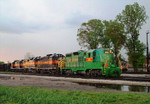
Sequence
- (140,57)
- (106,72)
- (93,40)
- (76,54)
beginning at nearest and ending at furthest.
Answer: (106,72) → (76,54) → (140,57) → (93,40)

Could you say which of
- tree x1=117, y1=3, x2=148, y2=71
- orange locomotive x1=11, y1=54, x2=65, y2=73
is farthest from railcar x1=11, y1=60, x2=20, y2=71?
tree x1=117, y1=3, x2=148, y2=71

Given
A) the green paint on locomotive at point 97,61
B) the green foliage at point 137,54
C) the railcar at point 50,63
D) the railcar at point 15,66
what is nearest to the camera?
the green paint on locomotive at point 97,61

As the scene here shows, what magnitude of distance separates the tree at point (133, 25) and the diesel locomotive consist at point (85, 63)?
17.1m

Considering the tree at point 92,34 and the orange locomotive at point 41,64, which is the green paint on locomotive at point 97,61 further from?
the tree at point 92,34

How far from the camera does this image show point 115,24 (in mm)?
49281

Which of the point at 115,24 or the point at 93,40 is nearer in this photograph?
the point at 115,24

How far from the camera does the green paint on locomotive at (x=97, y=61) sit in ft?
72.4

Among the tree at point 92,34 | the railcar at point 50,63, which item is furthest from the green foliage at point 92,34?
the railcar at point 50,63

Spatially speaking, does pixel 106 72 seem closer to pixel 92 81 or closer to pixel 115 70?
pixel 115 70

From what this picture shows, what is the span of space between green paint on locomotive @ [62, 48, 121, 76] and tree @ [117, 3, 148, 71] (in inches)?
787

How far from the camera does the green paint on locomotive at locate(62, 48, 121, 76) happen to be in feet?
72.4

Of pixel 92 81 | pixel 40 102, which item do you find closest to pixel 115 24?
pixel 92 81

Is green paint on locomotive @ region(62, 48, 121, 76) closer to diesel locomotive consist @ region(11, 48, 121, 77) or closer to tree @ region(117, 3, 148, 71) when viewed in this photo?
diesel locomotive consist @ region(11, 48, 121, 77)

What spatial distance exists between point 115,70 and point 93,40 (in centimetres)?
4266
